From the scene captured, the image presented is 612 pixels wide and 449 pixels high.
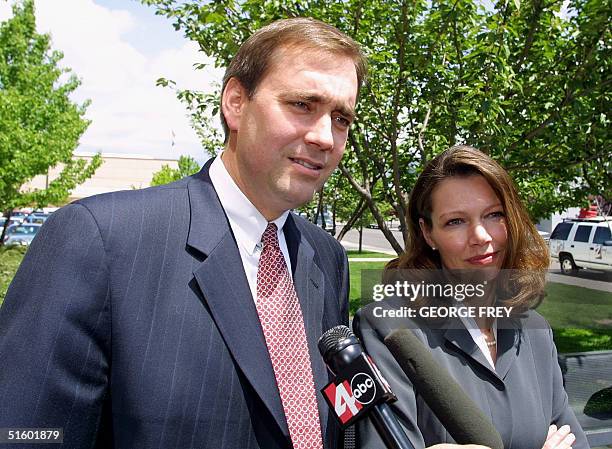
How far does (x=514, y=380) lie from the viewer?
7.12 feet

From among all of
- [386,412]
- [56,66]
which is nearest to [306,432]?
[386,412]

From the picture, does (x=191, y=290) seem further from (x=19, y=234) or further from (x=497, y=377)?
(x=19, y=234)

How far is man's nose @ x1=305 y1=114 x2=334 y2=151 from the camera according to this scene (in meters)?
1.71

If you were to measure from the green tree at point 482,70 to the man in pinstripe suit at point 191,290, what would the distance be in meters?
3.30

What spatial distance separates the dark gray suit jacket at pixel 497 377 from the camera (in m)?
1.89

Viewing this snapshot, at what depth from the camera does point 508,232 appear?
235 cm

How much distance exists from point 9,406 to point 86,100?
22.4 m

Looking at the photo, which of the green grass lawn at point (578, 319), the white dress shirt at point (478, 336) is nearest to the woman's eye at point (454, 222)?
the white dress shirt at point (478, 336)

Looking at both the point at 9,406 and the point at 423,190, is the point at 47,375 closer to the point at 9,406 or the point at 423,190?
the point at 9,406

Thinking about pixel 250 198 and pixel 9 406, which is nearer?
pixel 9 406

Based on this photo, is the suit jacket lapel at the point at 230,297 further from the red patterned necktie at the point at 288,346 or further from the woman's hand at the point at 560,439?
the woman's hand at the point at 560,439

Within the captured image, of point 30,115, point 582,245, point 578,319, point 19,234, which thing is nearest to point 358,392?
point 578,319

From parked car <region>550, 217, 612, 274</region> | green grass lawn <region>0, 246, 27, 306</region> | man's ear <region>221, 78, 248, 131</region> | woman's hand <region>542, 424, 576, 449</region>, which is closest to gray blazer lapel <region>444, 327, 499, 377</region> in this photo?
woman's hand <region>542, 424, 576, 449</region>

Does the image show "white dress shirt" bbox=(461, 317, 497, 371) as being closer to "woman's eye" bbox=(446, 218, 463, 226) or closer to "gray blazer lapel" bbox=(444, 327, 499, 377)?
"gray blazer lapel" bbox=(444, 327, 499, 377)
